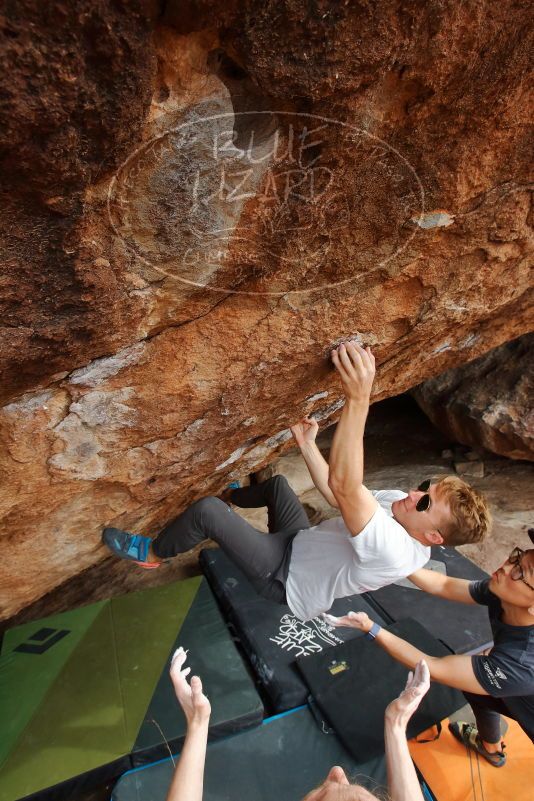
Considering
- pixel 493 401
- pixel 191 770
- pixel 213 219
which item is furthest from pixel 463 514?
pixel 493 401

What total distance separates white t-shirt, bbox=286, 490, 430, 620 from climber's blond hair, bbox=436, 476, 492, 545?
159 millimetres

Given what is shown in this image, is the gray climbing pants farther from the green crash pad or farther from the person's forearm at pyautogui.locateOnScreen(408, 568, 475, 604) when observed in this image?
the green crash pad

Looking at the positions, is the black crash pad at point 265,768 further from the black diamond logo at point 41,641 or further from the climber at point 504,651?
the black diamond logo at point 41,641

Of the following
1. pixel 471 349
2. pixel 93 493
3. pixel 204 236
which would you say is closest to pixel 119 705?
pixel 93 493

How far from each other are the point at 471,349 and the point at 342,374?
55.5 inches

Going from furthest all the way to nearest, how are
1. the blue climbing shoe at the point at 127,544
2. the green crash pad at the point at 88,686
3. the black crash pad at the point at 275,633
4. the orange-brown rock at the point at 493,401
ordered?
the orange-brown rock at the point at 493,401, the black crash pad at the point at 275,633, the green crash pad at the point at 88,686, the blue climbing shoe at the point at 127,544

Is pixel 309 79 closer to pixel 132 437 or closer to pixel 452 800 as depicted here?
pixel 132 437

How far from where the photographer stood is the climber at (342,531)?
63.7 inches

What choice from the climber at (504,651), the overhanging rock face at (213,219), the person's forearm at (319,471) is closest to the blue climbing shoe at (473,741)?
the climber at (504,651)

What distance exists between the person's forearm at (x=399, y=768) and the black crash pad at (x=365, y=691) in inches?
40.8

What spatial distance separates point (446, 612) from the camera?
130 inches

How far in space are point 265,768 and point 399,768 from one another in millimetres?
1189

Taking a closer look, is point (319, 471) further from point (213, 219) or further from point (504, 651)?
point (213, 219)

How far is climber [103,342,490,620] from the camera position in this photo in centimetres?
162
